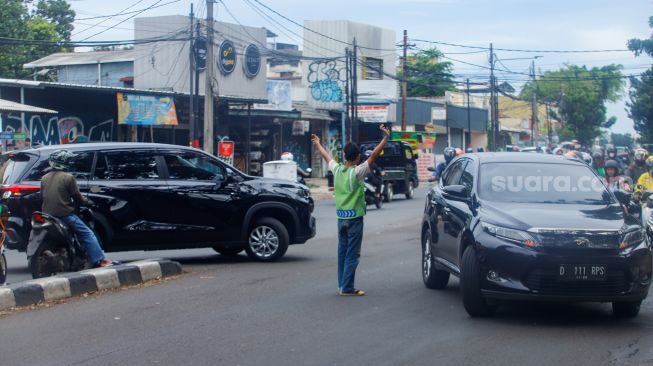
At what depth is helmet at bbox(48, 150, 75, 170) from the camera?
11.4 meters

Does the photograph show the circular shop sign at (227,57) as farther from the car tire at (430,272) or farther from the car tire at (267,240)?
the car tire at (430,272)

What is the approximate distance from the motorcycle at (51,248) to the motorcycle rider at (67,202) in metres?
0.08

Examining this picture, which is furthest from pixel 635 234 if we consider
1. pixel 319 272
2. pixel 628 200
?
pixel 319 272

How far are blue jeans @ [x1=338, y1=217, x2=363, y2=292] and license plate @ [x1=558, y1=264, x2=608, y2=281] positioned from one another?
2.68m

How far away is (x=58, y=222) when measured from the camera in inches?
435

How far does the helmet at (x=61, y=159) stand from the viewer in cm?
1139

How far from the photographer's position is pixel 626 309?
28.6 feet

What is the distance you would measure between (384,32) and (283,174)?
31.3 metres

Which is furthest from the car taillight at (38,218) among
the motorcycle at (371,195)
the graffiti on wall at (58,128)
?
the graffiti on wall at (58,128)

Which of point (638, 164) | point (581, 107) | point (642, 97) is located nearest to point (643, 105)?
point (642, 97)

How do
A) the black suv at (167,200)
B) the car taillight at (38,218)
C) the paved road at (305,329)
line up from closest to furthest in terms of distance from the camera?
1. the paved road at (305,329)
2. the car taillight at (38,218)
3. the black suv at (167,200)

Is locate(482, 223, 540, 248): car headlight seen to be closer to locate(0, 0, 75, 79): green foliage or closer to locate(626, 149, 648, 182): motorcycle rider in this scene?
locate(626, 149, 648, 182): motorcycle rider

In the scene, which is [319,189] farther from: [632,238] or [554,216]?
[632,238]

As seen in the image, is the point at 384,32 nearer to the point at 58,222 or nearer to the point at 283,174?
the point at 283,174
